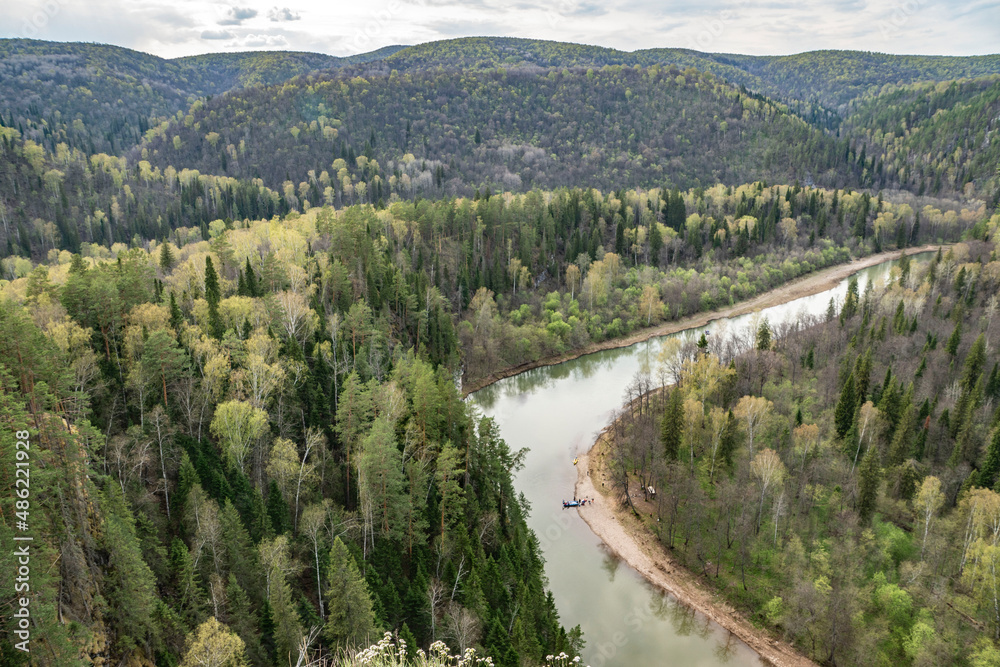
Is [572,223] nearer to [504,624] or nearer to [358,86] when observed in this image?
[504,624]

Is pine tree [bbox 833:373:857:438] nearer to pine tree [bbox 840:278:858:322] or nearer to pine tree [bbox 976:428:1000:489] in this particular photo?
pine tree [bbox 976:428:1000:489]

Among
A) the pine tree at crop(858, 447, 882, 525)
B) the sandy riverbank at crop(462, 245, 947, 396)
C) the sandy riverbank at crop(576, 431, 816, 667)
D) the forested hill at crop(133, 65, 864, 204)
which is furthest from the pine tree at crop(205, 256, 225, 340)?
the forested hill at crop(133, 65, 864, 204)

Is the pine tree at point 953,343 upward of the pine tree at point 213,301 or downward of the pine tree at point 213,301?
downward

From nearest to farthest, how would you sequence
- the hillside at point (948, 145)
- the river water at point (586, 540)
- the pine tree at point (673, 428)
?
the river water at point (586, 540) < the pine tree at point (673, 428) < the hillside at point (948, 145)

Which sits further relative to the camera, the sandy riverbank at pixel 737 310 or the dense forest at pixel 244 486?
the sandy riverbank at pixel 737 310

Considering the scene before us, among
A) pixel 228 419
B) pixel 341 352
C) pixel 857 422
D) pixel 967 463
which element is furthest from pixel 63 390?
pixel 967 463

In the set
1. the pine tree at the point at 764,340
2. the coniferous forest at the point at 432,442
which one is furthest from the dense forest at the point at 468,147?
the pine tree at the point at 764,340

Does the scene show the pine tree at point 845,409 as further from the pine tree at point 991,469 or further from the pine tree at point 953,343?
the pine tree at point 953,343

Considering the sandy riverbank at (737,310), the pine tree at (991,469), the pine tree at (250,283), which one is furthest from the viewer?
the sandy riverbank at (737,310)
